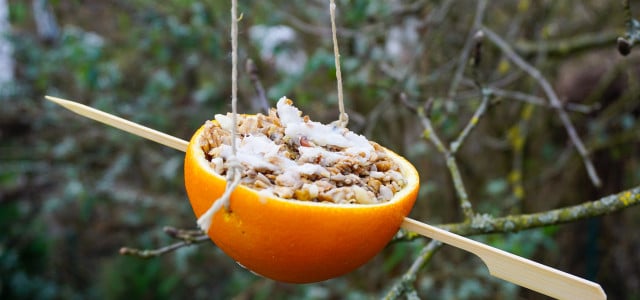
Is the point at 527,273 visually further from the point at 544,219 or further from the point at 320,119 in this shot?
the point at 320,119

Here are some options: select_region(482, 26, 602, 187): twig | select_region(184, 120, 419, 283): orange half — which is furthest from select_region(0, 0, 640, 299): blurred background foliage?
select_region(184, 120, 419, 283): orange half

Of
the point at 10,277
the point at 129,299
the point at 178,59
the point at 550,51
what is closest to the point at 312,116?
the point at 178,59

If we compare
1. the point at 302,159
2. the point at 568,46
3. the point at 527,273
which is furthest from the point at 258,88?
the point at 568,46

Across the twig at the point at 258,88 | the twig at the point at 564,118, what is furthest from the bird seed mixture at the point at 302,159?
the twig at the point at 564,118

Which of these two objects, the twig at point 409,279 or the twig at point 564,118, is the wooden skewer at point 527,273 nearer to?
the twig at point 409,279

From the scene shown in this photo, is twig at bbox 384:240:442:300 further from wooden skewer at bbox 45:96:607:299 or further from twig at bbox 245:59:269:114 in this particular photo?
twig at bbox 245:59:269:114

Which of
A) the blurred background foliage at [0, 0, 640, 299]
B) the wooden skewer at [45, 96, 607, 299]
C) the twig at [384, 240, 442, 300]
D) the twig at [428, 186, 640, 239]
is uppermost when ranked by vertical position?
the wooden skewer at [45, 96, 607, 299]

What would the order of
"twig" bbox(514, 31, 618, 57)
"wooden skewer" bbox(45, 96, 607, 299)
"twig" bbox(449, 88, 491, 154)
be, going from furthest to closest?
"twig" bbox(514, 31, 618, 57), "twig" bbox(449, 88, 491, 154), "wooden skewer" bbox(45, 96, 607, 299)
